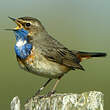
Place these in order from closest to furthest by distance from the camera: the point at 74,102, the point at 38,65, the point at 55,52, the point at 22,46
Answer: the point at 74,102 → the point at 38,65 → the point at 22,46 → the point at 55,52

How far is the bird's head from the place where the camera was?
854cm

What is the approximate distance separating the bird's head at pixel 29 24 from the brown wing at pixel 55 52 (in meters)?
0.19

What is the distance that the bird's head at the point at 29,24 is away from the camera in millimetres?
8535

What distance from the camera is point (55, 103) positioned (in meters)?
6.36

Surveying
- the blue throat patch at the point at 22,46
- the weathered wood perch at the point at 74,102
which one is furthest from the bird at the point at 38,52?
the weathered wood perch at the point at 74,102

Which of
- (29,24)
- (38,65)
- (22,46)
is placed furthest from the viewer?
(29,24)

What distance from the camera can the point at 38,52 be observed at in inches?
331

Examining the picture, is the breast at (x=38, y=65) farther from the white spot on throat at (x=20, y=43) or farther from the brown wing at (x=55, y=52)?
the white spot on throat at (x=20, y=43)

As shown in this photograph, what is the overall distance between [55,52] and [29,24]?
66cm

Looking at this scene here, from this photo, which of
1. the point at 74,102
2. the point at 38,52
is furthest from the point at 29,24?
the point at 74,102

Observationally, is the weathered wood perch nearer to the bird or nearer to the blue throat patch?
the bird

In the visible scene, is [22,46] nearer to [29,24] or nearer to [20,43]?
[20,43]
